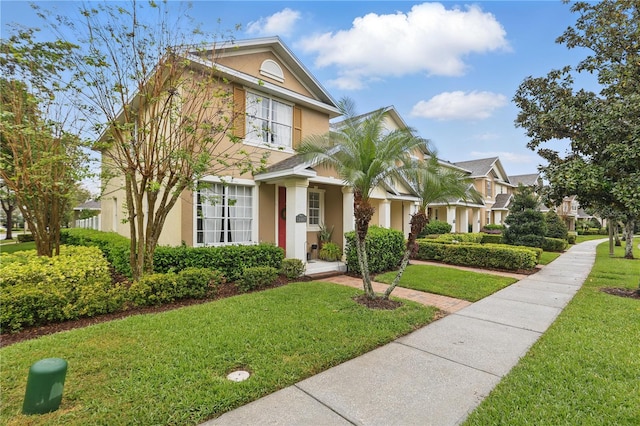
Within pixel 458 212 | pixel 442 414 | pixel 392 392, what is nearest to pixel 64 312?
pixel 392 392

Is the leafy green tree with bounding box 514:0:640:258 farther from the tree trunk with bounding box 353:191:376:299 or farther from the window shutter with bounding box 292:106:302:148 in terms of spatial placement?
the window shutter with bounding box 292:106:302:148

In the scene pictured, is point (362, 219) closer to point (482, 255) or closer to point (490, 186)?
point (482, 255)

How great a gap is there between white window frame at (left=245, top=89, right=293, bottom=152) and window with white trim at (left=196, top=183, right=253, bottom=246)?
1.82 metres

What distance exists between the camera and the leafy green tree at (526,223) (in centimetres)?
1852

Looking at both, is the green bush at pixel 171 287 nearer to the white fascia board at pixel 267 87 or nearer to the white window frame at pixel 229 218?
the white window frame at pixel 229 218

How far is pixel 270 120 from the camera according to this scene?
1103 cm

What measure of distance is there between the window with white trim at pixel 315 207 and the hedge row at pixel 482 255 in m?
4.73

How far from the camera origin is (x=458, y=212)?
2825cm

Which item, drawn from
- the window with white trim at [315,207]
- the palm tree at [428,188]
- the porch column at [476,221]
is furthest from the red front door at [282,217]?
the porch column at [476,221]

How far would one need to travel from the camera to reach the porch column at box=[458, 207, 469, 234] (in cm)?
2781

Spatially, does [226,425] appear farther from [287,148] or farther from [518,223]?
[518,223]

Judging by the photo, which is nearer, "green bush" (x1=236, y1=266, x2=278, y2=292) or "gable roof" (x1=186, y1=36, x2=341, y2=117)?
"green bush" (x1=236, y1=266, x2=278, y2=292)

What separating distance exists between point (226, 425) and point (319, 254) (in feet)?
30.1

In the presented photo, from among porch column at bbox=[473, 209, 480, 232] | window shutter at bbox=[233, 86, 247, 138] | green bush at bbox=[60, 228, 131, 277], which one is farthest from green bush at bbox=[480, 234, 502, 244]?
green bush at bbox=[60, 228, 131, 277]
